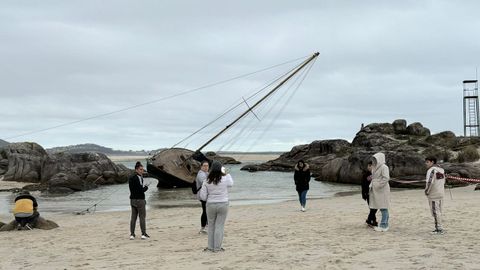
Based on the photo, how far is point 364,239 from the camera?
376 inches

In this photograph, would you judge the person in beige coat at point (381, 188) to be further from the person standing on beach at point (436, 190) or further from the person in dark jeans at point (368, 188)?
the person standing on beach at point (436, 190)

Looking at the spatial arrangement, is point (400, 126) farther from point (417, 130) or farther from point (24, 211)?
point (24, 211)

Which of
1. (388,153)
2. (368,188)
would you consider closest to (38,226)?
(368,188)

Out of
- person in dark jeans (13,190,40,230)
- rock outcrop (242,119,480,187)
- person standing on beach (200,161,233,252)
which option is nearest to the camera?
person standing on beach (200,161,233,252)

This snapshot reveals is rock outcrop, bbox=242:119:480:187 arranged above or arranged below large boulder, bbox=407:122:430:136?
below

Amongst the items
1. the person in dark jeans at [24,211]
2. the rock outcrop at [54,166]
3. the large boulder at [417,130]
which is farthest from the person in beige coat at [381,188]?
the large boulder at [417,130]

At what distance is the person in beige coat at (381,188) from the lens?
1063 cm

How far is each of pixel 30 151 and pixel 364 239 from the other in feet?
142

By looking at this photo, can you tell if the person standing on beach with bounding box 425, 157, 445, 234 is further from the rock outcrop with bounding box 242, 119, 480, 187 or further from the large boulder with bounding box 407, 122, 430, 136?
the large boulder with bounding box 407, 122, 430, 136

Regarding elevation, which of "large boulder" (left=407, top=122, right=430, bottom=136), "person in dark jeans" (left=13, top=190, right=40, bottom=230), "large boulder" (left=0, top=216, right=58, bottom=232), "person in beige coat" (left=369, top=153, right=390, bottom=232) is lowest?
"large boulder" (left=0, top=216, right=58, bottom=232)

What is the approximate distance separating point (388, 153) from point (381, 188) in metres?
28.0

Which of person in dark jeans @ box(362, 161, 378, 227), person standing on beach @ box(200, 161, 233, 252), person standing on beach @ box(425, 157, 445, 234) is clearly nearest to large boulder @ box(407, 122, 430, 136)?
person in dark jeans @ box(362, 161, 378, 227)

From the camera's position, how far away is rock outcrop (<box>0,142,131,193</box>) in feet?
141

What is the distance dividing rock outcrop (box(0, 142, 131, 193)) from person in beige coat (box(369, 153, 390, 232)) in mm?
34425
